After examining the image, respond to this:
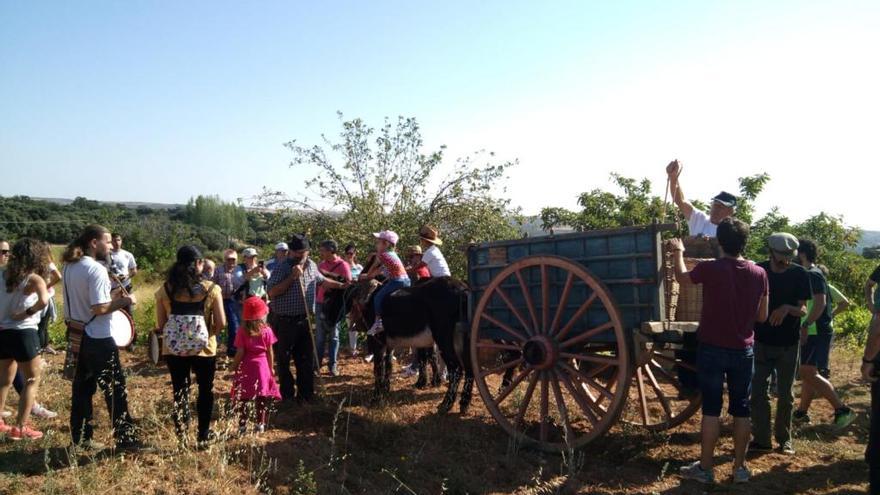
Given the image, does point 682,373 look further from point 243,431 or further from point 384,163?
point 384,163

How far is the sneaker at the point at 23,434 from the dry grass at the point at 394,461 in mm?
139

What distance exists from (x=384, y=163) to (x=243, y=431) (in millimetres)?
7896

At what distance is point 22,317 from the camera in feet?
16.3

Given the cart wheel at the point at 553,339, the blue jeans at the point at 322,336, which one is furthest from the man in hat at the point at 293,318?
the cart wheel at the point at 553,339

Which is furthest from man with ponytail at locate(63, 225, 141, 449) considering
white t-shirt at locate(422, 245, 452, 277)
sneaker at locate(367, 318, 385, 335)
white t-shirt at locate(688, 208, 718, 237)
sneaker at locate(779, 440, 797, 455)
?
sneaker at locate(779, 440, 797, 455)

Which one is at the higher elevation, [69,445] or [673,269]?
[673,269]

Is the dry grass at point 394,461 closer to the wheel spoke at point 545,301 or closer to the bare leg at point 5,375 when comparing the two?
the bare leg at point 5,375

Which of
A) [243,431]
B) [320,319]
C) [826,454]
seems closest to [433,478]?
[243,431]

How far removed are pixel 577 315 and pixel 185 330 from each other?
298cm

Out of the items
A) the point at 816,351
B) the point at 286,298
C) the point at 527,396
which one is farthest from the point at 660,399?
the point at 286,298

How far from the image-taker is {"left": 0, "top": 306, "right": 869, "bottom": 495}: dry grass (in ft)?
14.0

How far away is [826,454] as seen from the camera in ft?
17.0

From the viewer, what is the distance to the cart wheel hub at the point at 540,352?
4.96 meters

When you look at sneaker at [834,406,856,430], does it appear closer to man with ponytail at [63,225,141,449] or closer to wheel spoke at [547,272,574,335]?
wheel spoke at [547,272,574,335]
